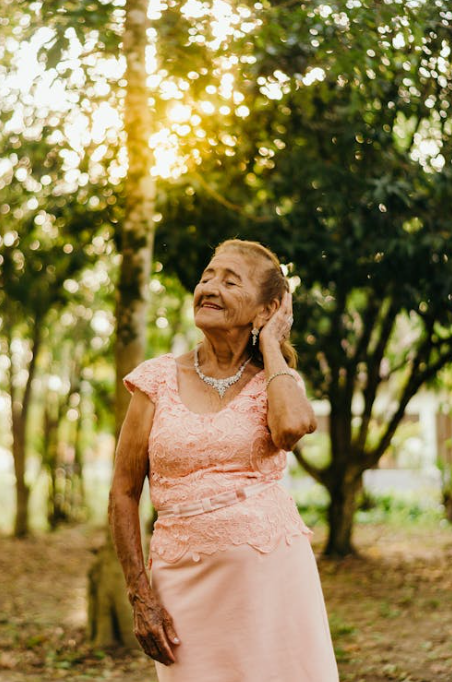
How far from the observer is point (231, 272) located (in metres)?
3.07

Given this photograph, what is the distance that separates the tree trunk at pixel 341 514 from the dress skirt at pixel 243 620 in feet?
27.4

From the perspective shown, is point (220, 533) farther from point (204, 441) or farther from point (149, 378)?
point (149, 378)

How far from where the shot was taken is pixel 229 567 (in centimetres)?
277

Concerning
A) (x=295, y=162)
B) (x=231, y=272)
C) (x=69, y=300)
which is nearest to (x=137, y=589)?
(x=231, y=272)

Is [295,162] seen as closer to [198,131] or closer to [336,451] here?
[198,131]

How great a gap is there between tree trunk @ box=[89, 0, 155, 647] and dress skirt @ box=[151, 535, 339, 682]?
3686 mm

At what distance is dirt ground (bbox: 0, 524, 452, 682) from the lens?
6410 millimetres

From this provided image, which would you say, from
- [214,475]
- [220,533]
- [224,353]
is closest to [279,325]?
[224,353]

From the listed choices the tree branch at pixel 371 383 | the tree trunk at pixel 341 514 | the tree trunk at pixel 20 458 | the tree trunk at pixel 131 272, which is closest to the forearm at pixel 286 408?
the tree trunk at pixel 131 272

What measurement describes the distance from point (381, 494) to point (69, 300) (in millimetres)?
7461

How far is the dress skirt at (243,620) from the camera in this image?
9.00ft

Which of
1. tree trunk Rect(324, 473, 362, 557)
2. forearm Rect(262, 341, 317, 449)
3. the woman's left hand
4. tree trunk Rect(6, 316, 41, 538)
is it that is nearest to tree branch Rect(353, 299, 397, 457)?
tree trunk Rect(324, 473, 362, 557)

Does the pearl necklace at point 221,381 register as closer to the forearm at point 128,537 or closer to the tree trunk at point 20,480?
the forearm at point 128,537

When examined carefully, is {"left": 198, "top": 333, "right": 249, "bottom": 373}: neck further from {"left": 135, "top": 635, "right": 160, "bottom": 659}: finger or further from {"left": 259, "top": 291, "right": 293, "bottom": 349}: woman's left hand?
{"left": 135, "top": 635, "right": 160, "bottom": 659}: finger
